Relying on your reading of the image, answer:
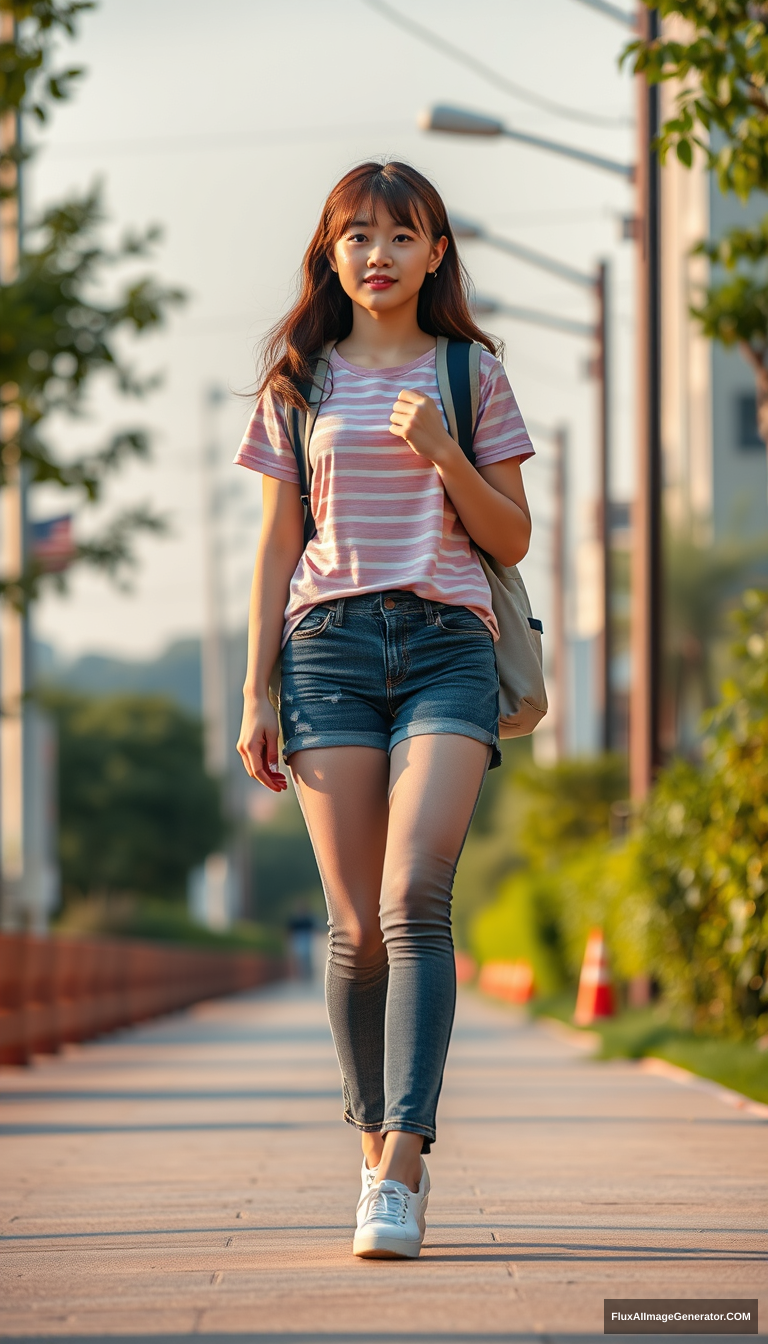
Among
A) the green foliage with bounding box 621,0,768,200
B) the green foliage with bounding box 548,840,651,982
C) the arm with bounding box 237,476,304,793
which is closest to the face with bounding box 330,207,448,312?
the arm with bounding box 237,476,304,793

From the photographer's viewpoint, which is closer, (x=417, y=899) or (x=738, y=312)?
(x=417, y=899)

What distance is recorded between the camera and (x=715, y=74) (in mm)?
6680

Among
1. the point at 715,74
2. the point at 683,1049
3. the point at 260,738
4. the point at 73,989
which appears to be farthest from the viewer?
the point at 73,989

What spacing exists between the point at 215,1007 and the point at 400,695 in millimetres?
25031

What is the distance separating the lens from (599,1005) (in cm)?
1524

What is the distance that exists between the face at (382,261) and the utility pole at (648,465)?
37.9 ft

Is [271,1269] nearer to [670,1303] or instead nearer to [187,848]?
[670,1303]

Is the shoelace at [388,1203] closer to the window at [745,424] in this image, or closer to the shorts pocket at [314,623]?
the shorts pocket at [314,623]

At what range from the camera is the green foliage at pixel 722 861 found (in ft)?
27.1

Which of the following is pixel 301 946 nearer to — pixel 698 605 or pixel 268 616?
pixel 698 605

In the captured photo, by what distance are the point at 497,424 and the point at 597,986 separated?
→ 11.8 meters

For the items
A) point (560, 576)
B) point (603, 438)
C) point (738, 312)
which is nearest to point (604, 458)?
point (603, 438)

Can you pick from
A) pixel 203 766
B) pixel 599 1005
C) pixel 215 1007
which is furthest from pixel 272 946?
pixel 599 1005

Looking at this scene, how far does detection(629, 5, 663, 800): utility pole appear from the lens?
1546 cm
